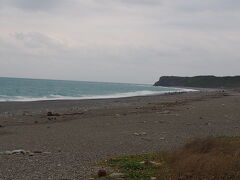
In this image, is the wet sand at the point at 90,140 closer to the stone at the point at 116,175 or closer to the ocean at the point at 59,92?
the stone at the point at 116,175

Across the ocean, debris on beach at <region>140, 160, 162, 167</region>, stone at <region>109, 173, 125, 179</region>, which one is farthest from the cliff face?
stone at <region>109, 173, 125, 179</region>

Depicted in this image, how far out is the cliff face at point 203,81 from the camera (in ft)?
461

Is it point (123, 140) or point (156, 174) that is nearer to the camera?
point (156, 174)

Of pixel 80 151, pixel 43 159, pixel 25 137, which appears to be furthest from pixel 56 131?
pixel 43 159

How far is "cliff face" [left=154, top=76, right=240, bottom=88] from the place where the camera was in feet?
461

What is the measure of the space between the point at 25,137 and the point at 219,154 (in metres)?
7.92

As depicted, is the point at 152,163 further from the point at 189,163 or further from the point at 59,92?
the point at 59,92

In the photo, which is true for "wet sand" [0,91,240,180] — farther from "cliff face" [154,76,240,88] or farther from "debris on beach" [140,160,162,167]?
"cliff face" [154,76,240,88]

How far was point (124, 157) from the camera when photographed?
31.8 ft

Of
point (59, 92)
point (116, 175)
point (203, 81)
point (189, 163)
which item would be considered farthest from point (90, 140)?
point (203, 81)

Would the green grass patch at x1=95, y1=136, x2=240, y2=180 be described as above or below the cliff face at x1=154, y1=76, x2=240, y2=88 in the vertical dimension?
below

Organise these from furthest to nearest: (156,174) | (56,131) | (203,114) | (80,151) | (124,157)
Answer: (203,114) < (56,131) < (80,151) < (124,157) < (156,174)

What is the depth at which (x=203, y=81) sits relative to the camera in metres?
156

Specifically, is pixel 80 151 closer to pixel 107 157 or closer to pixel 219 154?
pixel 107 157
